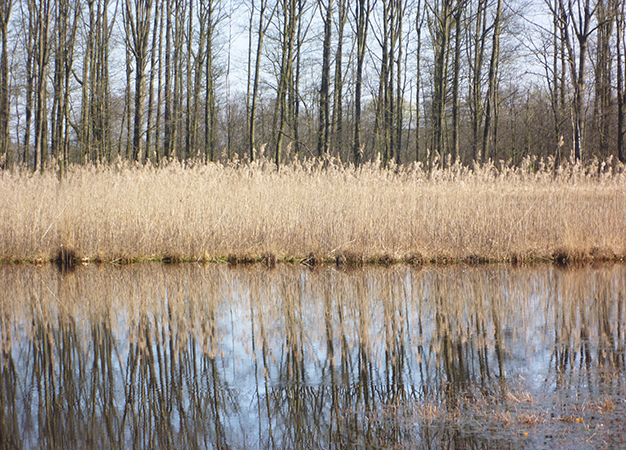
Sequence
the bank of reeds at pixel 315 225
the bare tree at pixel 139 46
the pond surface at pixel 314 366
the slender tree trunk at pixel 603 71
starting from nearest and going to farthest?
the pond surface at pixel 314 366, the bank of reeds at pixel 315 225, the bare tree at pixel 139 46, the slender tree trunk at pixel 603 71

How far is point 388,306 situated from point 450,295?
83cm

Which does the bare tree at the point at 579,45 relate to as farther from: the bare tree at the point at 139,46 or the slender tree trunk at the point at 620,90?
the bare tree at the point at 139,46

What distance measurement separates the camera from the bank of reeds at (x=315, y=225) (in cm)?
866

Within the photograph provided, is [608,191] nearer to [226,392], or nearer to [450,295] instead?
[450,295]

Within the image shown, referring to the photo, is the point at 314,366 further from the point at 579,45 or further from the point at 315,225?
the point at 579,45

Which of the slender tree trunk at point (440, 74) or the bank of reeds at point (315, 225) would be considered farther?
the slender tree trunk at point (440, 74)

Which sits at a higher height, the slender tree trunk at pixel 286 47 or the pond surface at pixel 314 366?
the slender tree trunk at pixel 286 47

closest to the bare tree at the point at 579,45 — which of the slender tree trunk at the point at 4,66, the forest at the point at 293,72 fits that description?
the forest at the point at 293,72

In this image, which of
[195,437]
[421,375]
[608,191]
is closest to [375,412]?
[421,375]

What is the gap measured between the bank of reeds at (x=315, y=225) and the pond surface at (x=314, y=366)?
2.29m

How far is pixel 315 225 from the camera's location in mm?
8758

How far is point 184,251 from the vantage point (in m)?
8.81

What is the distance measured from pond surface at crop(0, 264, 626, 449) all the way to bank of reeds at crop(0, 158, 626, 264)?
229 cm

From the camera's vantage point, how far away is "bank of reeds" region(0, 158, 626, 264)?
8655 mm
